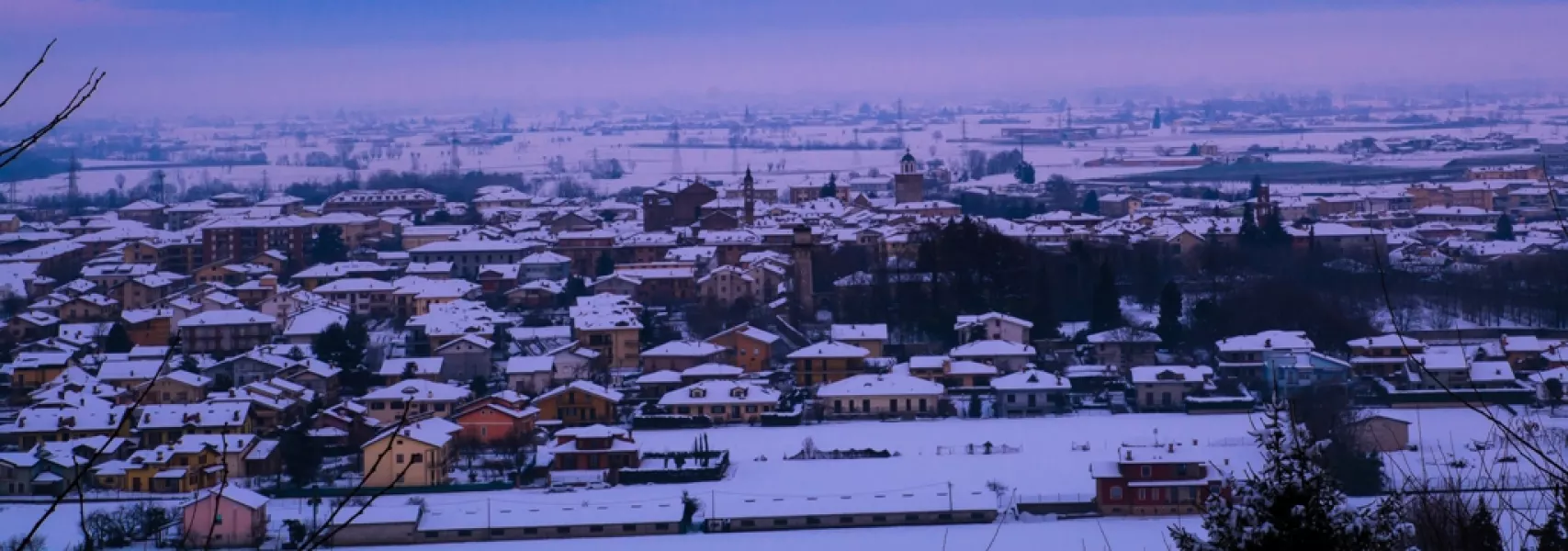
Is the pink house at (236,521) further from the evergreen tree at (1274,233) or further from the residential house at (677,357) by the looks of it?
the evergreen tree at (1274,233)

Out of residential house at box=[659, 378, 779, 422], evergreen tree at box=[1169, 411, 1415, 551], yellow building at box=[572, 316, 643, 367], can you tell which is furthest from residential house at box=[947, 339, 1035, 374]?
evergreen tree at box=[1169, 411, 1415, 551]

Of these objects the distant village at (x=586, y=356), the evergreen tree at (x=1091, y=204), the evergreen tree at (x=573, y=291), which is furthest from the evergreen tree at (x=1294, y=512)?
the evergreen tree at (x=1091, y=204)

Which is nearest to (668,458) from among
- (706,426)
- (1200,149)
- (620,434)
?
(620,434)

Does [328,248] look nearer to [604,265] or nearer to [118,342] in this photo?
[604,265]

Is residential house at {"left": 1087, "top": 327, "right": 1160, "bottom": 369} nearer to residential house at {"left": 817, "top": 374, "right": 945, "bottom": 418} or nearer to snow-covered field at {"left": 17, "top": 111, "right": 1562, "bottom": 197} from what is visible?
residential house at {"left": 817, "top": 374, "right": 945, "bottom": 418}

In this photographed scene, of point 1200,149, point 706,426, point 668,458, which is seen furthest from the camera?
point 1200,149

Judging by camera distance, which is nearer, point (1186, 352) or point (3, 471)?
point (3, 471)

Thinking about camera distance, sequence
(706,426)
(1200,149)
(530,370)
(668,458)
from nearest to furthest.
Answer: (668,458) < (706,426) < (530,370) < (1200,149)

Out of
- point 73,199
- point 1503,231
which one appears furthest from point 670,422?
point 73,199

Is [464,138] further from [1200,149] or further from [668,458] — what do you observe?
[668,458]
